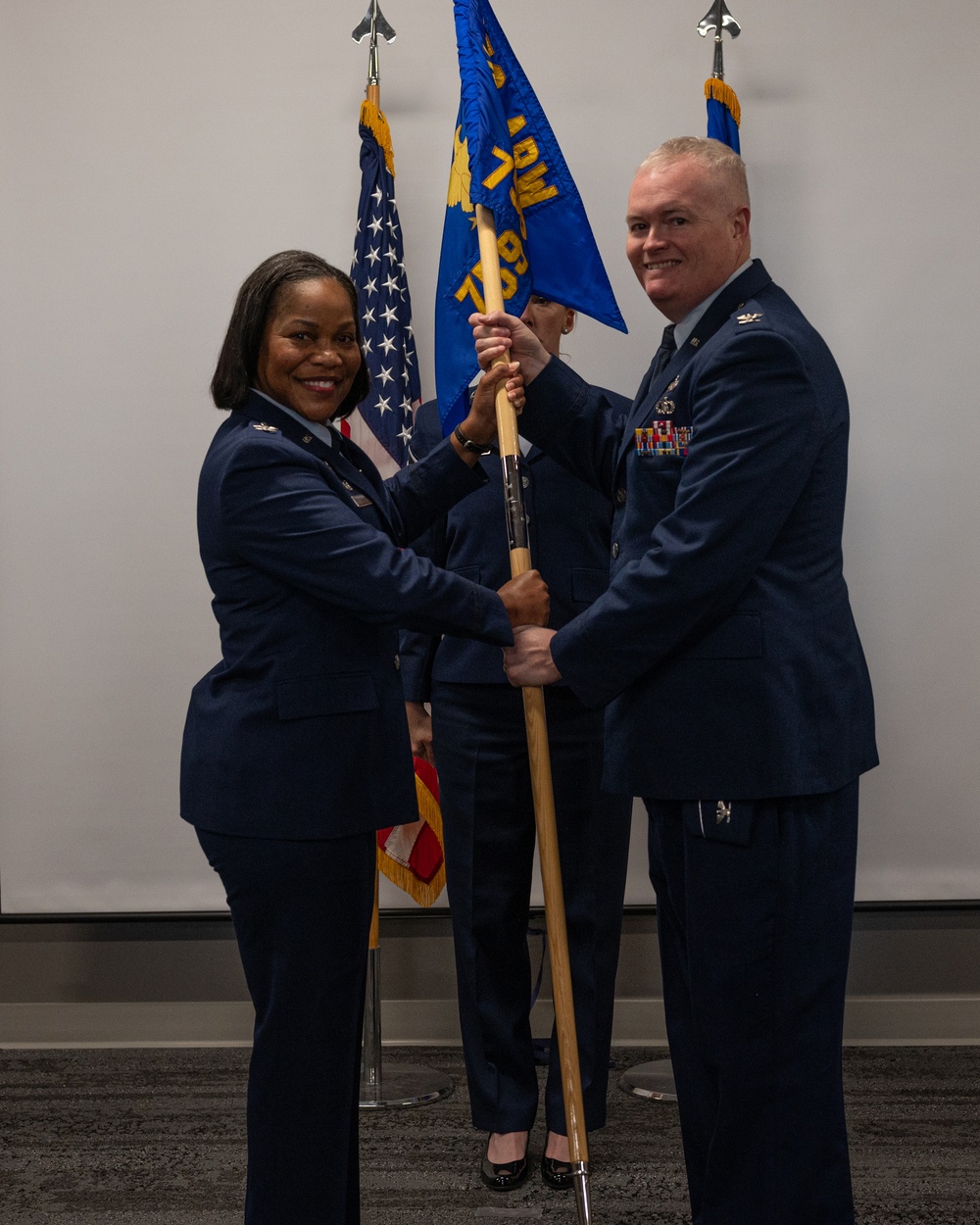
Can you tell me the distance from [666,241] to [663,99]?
57.8 inches

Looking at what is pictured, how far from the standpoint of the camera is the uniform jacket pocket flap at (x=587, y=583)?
8.65ft

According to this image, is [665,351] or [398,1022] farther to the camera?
[398,1022]

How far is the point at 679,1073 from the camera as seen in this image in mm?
2068

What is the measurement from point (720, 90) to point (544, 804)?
184 cm

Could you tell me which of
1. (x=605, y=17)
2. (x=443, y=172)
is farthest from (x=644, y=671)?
(x=605, y=17)

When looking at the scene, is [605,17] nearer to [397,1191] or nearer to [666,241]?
[666,241]

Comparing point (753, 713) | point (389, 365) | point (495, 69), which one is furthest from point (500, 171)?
point (753, 713)

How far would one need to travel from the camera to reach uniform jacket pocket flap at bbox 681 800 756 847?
1.84 meters

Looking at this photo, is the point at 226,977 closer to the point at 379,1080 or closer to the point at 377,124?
the point at 379,1080

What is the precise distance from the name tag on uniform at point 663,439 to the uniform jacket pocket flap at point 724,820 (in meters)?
0.54

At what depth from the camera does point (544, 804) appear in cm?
221

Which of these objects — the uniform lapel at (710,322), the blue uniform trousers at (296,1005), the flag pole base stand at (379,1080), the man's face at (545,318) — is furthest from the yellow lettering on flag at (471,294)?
the flag pole base stand at (379,1080)

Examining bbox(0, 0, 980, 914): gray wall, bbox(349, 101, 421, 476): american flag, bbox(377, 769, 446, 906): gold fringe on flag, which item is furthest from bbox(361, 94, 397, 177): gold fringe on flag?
bbox(377, 769, 446, 906): gold fringe on flag

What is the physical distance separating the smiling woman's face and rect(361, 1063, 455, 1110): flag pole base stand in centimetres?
176
